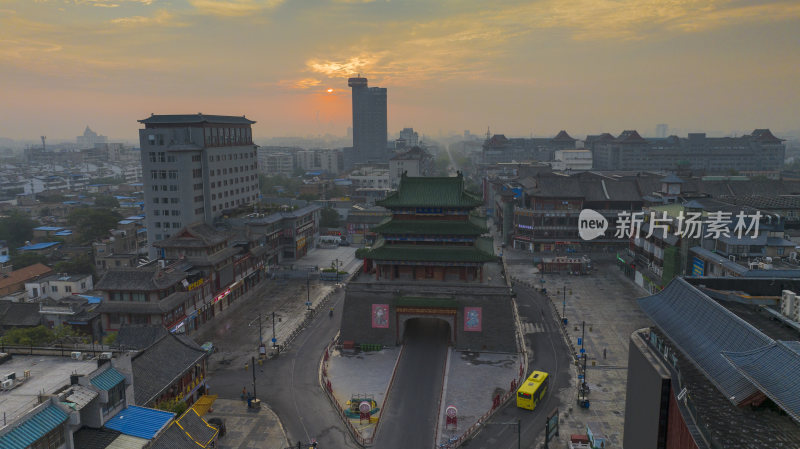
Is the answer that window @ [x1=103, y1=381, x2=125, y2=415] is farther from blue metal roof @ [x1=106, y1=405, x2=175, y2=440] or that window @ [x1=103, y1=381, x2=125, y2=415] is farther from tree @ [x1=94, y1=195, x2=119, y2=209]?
tree @ [x1=94, y1=195, x2=119, y2=209]

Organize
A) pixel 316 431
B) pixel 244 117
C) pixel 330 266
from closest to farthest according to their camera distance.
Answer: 1. pixel 316 431
2. pixel 330 266
3. pixel 244 117

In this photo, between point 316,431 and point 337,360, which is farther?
point 337,360

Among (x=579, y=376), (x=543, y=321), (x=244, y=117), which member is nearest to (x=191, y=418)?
(x=579, y=376)


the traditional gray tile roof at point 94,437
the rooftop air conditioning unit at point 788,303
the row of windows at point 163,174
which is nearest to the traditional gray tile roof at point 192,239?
the row of windows at point 163,174

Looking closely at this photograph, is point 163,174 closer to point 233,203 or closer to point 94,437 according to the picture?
point 233,203

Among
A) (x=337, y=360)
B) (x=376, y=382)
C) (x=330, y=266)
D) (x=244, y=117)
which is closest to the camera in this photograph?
(x=376, y=382)

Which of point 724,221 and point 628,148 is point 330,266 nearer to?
point 724,221

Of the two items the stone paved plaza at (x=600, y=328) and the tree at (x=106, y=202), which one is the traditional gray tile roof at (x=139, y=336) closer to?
the stone paved plaza at (x=600, y=328)

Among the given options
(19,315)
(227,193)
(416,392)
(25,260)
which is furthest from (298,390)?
(25,260)
